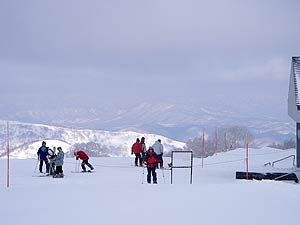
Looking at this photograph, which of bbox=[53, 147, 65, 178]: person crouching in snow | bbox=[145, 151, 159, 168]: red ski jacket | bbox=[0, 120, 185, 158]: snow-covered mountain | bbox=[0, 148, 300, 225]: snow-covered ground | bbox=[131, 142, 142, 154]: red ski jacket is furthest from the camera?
bbox=[0, 120, 185, 158]: snow-covered mountain

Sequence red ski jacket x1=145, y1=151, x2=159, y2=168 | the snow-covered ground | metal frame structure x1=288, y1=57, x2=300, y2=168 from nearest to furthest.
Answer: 1. the snow-covered ground
2. red ski jacket x1=145, y1=151, x2=159, y2=168
3. metal frame structure x1=288, y1=57, x2=300, y2=168

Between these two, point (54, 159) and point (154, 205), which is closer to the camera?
point (154, 205)

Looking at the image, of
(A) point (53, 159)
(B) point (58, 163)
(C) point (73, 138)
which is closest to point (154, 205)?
(B) point (58, 163)

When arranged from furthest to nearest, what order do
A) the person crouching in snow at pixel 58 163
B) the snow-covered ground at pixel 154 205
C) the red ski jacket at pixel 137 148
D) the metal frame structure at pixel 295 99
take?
the red ski jacket at pixel 137 148 < the metal frame structure at pixel 295 99 < the person crouching in snow at pixel 58 163 < the snow-covered ground at pixel 154 205

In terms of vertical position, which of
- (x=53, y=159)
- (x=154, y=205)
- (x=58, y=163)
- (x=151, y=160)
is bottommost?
(x=154, y=205)

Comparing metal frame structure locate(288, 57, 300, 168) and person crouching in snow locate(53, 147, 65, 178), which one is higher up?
metal frame structure locate(288, 57, 300, 168)

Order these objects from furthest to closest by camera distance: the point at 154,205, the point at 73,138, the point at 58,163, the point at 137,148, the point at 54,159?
the point at 73,138, the point at 137,148, the point at 54,159, the point at 58,163, the point at 154,205

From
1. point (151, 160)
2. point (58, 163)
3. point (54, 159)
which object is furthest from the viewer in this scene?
point (54, 159)

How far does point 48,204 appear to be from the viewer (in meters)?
12.2

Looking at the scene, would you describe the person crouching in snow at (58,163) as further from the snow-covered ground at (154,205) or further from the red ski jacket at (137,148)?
the snow-covered ground at (154,205)

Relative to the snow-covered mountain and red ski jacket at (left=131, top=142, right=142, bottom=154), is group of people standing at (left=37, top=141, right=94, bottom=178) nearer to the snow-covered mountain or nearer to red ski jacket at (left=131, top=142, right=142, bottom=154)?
red ski jacket at (left=131, top=142, right=142, bottom=154)

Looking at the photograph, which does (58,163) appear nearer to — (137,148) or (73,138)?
(137,148)

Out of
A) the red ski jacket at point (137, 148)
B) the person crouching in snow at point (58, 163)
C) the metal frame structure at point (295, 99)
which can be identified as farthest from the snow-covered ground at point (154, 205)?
the red ski jacket at point (137, 148)

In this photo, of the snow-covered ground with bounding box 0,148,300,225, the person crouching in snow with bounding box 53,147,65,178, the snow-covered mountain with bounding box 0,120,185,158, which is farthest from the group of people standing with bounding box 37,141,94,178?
the snow-covered mountain with bounding box 0,120,185,158
